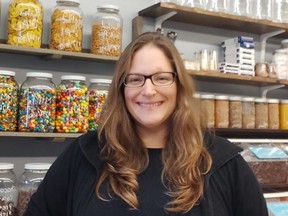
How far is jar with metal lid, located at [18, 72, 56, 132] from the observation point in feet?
5.05

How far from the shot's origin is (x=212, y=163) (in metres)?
1.06

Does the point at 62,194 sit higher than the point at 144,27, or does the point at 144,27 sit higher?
the point at 144,27

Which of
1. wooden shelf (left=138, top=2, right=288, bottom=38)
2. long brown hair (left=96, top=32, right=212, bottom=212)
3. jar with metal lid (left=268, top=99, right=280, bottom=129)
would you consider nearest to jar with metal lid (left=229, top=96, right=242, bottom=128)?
jar with metal lid (left=268, top=99, right=280, bottom=129)

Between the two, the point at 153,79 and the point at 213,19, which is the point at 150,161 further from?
the point at 213,19

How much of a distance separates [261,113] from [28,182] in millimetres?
1267

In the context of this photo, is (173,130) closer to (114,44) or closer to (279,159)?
(114,44)

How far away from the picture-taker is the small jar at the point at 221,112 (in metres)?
1.96

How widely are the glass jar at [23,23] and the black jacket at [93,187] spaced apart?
666 millimetres

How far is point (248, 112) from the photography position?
2.05 metres

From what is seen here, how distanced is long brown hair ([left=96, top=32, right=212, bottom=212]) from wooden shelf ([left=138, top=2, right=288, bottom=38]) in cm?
82

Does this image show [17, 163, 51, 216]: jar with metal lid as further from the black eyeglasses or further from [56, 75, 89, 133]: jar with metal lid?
the black eyeglasses

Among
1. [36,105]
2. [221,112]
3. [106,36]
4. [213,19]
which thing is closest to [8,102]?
[36,105]

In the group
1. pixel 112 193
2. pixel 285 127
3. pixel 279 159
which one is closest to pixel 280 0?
pixel 285 127

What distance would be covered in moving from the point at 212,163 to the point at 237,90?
51.0 inches
